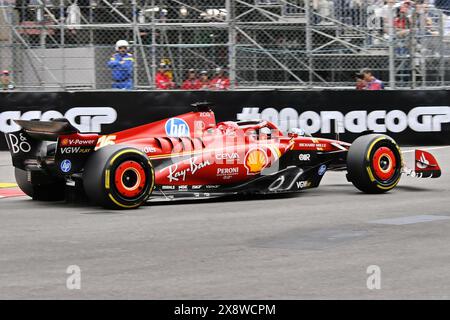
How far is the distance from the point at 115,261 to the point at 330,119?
11175 millimetres

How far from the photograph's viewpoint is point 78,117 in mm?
17266

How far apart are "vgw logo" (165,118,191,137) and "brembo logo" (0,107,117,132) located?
617 cm

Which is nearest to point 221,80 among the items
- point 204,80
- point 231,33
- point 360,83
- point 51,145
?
point 204,80

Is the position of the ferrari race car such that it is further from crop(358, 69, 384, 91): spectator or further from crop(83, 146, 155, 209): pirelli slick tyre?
crop(358, 69, 384, 91): spectator

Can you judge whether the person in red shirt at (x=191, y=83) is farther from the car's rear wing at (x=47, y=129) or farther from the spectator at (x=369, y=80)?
the car's rear wing at (x=47, y=129)

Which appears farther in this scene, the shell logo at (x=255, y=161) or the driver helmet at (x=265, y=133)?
the driver helmet at (x=265, y=133)

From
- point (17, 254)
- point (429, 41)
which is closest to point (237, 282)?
point (17, 254)

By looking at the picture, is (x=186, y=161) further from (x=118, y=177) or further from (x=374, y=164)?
(x=374, y=164)

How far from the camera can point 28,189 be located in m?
11.3

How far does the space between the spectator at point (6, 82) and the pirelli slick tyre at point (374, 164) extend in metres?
8.00

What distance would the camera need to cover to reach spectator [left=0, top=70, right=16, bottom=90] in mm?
Result: 17266

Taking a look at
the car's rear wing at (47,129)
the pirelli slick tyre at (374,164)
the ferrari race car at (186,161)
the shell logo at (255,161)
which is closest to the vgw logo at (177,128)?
the ferrari race car at (186,161)

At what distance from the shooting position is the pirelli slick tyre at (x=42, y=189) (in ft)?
36.6

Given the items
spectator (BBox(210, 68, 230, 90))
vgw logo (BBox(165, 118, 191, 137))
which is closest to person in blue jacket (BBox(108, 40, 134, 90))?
spectator (BBox(210, 68, 230, 90))
